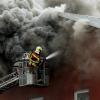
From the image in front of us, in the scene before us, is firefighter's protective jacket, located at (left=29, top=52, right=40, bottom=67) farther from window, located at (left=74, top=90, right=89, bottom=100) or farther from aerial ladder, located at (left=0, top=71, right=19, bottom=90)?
window, located at (left=74, top=90, right=89, bottom=100)

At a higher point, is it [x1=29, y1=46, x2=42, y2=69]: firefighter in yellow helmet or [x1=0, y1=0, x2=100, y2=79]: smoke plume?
[x1=0, y1=0, x2=100, y2=79]: smoke plume

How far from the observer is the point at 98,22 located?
→ 16516mm

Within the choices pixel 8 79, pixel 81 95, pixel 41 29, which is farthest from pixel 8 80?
pixel 81 95

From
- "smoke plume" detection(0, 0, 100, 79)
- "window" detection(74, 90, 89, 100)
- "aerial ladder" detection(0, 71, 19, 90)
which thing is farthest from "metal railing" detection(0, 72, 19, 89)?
"window" detection(74, 90, 89, 100)

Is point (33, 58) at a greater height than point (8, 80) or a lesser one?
greater

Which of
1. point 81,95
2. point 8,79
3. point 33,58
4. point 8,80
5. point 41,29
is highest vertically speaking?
point 41,29

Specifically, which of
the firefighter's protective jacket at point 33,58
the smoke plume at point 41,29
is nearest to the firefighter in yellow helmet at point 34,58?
the firefighter's protective jacket at point 33,58

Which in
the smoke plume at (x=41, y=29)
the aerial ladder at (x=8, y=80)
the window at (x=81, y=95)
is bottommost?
the window at (x=81, y=95)

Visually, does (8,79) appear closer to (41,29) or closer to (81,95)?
(41,29)

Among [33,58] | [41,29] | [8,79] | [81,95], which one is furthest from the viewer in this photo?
[8,79]

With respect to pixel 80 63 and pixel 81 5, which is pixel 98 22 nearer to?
pixel 80 63

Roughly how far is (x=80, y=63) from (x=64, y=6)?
4.46 metres

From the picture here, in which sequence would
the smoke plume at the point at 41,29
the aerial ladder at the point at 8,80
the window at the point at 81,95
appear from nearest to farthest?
the window at the point at 81,95 → the smoke plume at the point at 41,29 → the aerial ladder at the point at 8,80

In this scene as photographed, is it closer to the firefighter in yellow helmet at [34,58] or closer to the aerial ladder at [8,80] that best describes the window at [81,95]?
the firefighter in yellow helmet at [34,58]
